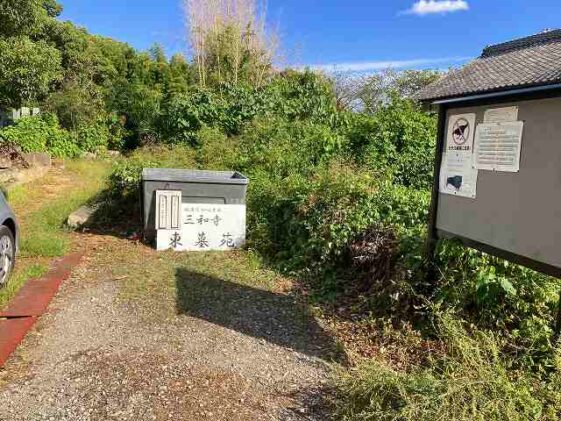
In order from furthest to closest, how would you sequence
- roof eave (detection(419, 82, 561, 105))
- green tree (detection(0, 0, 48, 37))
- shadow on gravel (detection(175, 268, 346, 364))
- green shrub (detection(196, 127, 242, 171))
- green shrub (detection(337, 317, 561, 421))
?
1. green shrub (detection(196, 127, 242, 171))
2. green tree (detection(0, 0, 48, 37))
3. shadow on gravel (detection(175, 268, 346, 364))
4. roof eave (detection(419, 82, 561, 105))
5. green shrub (detection(337, 317, 561, 421))

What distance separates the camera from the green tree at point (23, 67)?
8492mm

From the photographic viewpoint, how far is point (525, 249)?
2.95 metres

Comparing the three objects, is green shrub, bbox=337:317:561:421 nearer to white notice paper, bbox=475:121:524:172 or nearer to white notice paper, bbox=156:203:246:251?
white notice paper, bbox=475:121:524:172

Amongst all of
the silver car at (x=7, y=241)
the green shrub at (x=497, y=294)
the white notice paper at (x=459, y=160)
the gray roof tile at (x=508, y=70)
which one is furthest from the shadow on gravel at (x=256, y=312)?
the gray roof tile at (x=508, y=70)

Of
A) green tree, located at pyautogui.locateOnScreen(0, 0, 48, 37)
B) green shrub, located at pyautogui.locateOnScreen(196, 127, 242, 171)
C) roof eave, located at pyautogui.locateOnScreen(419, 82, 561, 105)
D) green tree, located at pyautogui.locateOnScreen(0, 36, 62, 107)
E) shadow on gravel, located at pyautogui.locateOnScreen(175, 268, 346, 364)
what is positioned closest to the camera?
roof eave, located at pyautogui.locateOnScreen(419, 82, 561, 105)

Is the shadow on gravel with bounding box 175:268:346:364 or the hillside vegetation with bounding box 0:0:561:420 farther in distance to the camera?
the shadow on gravel with bounding box 175:268:346:364

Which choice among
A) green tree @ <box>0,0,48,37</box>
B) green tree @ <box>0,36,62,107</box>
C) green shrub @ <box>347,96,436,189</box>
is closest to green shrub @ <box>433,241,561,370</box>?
green shrub @ <box>347,96,436,189</box>

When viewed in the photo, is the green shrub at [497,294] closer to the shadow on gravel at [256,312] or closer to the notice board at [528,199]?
the notice board at [528,199]

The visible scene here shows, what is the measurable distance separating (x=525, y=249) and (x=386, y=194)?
2715 mm

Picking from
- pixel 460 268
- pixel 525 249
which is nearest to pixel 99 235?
pixel 460 268

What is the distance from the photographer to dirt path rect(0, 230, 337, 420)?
2781 millimetres

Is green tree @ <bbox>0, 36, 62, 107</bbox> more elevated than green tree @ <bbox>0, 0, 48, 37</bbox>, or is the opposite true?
green tree @ <bbox>0, 0, 48, 37</bbox>

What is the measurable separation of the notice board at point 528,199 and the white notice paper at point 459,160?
0.07 meters

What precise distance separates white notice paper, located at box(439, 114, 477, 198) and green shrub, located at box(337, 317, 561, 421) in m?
1.13
